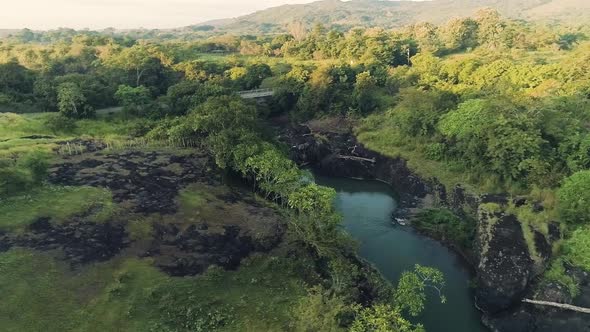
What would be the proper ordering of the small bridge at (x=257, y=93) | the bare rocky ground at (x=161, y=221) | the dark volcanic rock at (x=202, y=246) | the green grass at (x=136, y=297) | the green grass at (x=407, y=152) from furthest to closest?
the small bridge at (x=257, y=93) → the green grass at (x=407, y=152) → the bare rocky ground at (x=161, y=221) → the dark volcanic rock at (x=202, y=246) → the green grass at (x=136, y=297)

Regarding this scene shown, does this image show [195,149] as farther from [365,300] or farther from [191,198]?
[365,300]

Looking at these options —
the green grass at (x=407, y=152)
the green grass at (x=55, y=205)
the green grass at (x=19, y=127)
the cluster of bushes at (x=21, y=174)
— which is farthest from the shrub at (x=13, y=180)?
the green grass at (x=407, y=152)

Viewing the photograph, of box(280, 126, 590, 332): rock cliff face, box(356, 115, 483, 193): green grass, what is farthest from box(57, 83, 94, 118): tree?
box(280, 126, 590, 332): rock cliff face

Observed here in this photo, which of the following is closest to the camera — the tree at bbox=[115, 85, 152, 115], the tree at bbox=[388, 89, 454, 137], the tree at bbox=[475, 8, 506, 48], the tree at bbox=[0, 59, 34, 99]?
the tree at bbox=[388, 89, 454, 137]

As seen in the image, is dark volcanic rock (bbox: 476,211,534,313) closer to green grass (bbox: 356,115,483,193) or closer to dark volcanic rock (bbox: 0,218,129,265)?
green grass (bbox: 356,115,483,193)

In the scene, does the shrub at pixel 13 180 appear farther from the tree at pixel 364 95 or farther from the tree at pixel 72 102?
the tree at pixel 364 95

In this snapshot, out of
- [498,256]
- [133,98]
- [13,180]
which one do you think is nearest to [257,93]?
[133,98]
